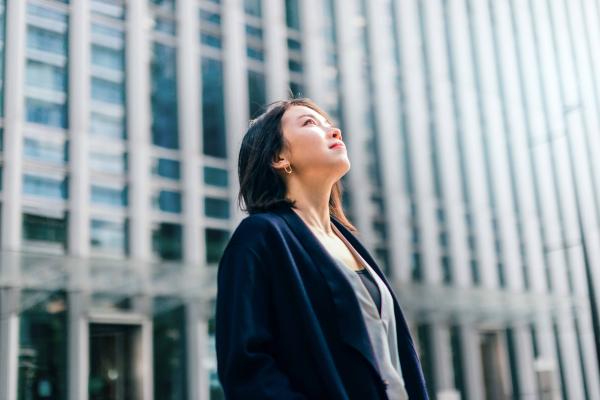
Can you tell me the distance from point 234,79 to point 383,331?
14.1 m

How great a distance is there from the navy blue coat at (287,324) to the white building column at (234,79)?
1328 cm

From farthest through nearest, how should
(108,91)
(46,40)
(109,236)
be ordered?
(108,91) → (109,236) → (46,40)

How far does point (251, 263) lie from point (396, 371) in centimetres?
39

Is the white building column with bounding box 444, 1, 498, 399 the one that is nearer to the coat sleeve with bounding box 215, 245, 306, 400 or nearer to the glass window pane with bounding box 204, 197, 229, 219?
the glass window pane with bounding box 204, 197, 229, 219

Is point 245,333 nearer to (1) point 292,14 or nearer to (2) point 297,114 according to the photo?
(2) point 297,114

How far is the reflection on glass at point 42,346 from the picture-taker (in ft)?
37.6

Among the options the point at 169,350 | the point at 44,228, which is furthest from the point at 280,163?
the point at 169,350

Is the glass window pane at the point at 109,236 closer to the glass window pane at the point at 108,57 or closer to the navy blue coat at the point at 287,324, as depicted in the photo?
the glass window pane at the point at 108,57

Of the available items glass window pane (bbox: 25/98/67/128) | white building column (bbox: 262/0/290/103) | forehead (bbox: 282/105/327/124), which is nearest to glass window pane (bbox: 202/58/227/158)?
white building column (bbox: 262/0/290/103)

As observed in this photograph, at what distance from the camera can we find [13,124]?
11.8 m

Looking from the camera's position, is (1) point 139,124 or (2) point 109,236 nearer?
(2) point 109,236

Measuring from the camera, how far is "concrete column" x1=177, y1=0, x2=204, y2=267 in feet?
46.0

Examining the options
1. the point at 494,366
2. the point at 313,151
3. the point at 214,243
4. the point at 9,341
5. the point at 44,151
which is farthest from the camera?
the point at 494,366

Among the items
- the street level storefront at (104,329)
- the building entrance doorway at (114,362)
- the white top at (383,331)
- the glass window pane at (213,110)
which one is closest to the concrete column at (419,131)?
the glass window pane at (213,110)
